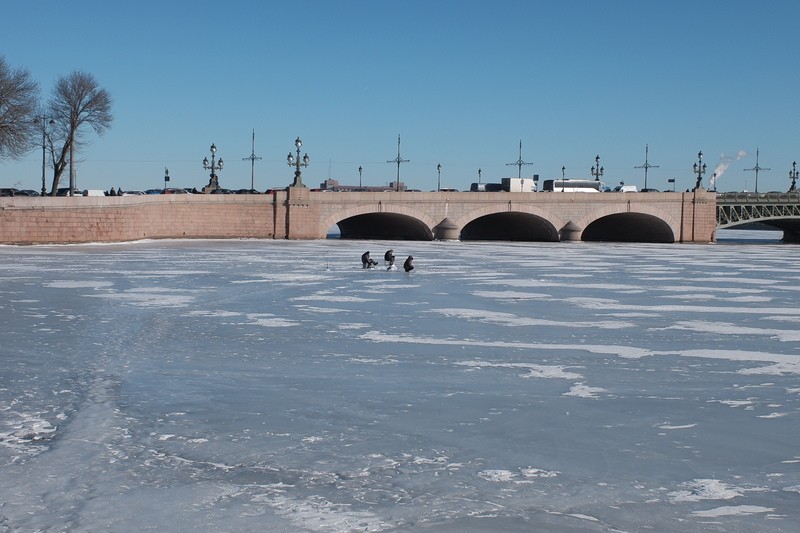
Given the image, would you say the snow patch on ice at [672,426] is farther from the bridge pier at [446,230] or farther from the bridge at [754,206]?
the bridge at [754,206]

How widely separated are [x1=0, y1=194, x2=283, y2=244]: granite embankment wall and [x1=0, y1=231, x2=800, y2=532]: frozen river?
73.0ft

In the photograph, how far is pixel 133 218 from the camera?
1735 inches

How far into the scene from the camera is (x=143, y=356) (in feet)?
38.9

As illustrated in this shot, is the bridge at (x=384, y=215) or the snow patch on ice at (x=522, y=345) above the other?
the bridge at (x=384, y=215)

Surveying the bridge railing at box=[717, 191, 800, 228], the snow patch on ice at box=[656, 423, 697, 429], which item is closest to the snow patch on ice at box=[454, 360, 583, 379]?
the snow patch on ice at box=[656, 423, 697, 429]

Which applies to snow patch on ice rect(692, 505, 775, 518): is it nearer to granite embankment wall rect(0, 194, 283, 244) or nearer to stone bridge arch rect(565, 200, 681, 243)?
granite embankment wall rect(0, 194, 283, 244)

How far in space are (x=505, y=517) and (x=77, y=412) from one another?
440 cm

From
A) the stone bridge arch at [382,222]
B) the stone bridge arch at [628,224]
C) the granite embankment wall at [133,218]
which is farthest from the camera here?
the stone bridge arch at [628,224]

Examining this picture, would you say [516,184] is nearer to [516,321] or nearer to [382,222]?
[382,222]

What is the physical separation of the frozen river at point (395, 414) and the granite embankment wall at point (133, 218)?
22.3 metres

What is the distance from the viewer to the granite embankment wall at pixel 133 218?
129ft

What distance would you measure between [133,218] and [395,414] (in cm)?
3744

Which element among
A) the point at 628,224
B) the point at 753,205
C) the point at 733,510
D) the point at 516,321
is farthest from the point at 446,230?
the point at 733,510

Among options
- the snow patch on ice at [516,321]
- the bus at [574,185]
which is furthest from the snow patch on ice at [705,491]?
the bus at [574,185]
